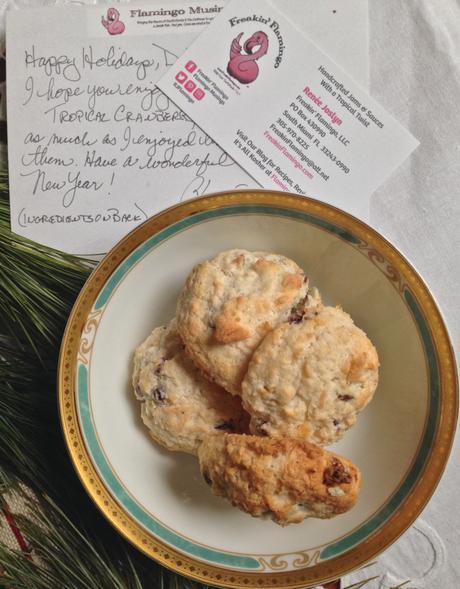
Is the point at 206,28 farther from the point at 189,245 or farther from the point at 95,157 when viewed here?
the point at 189,245

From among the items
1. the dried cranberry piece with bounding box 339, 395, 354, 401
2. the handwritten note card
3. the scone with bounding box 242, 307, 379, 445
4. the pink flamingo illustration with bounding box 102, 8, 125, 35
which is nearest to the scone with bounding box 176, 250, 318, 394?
the scone with bounding box 242, 307, 379, 445

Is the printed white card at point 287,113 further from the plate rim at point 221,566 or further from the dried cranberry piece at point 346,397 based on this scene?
the dried cranberry piece at point 346,397

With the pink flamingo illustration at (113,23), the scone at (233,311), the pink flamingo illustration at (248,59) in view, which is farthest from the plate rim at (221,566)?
the pink flamingo illustration at (113,23)

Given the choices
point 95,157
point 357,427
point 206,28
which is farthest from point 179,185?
point 357,427

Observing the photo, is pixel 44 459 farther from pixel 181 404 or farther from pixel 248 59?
pixel 248 59

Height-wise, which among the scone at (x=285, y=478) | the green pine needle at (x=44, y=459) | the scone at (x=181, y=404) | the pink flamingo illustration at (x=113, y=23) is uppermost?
the pink flamingo illustration at (x=113, y=23)

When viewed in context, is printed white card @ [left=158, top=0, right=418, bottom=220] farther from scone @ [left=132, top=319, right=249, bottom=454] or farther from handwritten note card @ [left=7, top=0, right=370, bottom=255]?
scone @ [left=132, top=319, right=249, bottom=454]

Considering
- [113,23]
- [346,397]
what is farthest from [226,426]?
[113,23]

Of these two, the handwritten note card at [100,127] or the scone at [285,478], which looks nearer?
the scone at [285,478]
